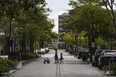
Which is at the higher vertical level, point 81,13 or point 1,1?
point 81,13

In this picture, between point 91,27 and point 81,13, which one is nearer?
point 81,13

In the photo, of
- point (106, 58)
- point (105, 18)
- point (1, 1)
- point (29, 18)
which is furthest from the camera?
point (105, 18)

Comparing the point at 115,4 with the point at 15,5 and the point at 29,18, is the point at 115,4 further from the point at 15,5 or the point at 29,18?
the point at 29,18

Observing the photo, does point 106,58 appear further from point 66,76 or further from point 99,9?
point 99,9

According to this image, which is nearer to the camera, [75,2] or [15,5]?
[15,5]

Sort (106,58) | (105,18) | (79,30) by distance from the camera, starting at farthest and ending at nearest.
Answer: (79,30)
(105,18)
(106,58)

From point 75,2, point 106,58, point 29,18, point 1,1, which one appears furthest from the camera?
point 75,2

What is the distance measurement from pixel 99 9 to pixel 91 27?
4.19 m

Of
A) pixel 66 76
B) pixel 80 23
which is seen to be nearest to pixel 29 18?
pixel 80 23

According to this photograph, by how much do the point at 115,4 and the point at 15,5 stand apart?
814 cm

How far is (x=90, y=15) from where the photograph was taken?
33656mm

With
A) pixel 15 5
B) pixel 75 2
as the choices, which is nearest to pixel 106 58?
pixel 15 5

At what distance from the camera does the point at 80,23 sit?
33062 mm

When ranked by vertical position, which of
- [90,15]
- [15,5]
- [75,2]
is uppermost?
[75,2]
